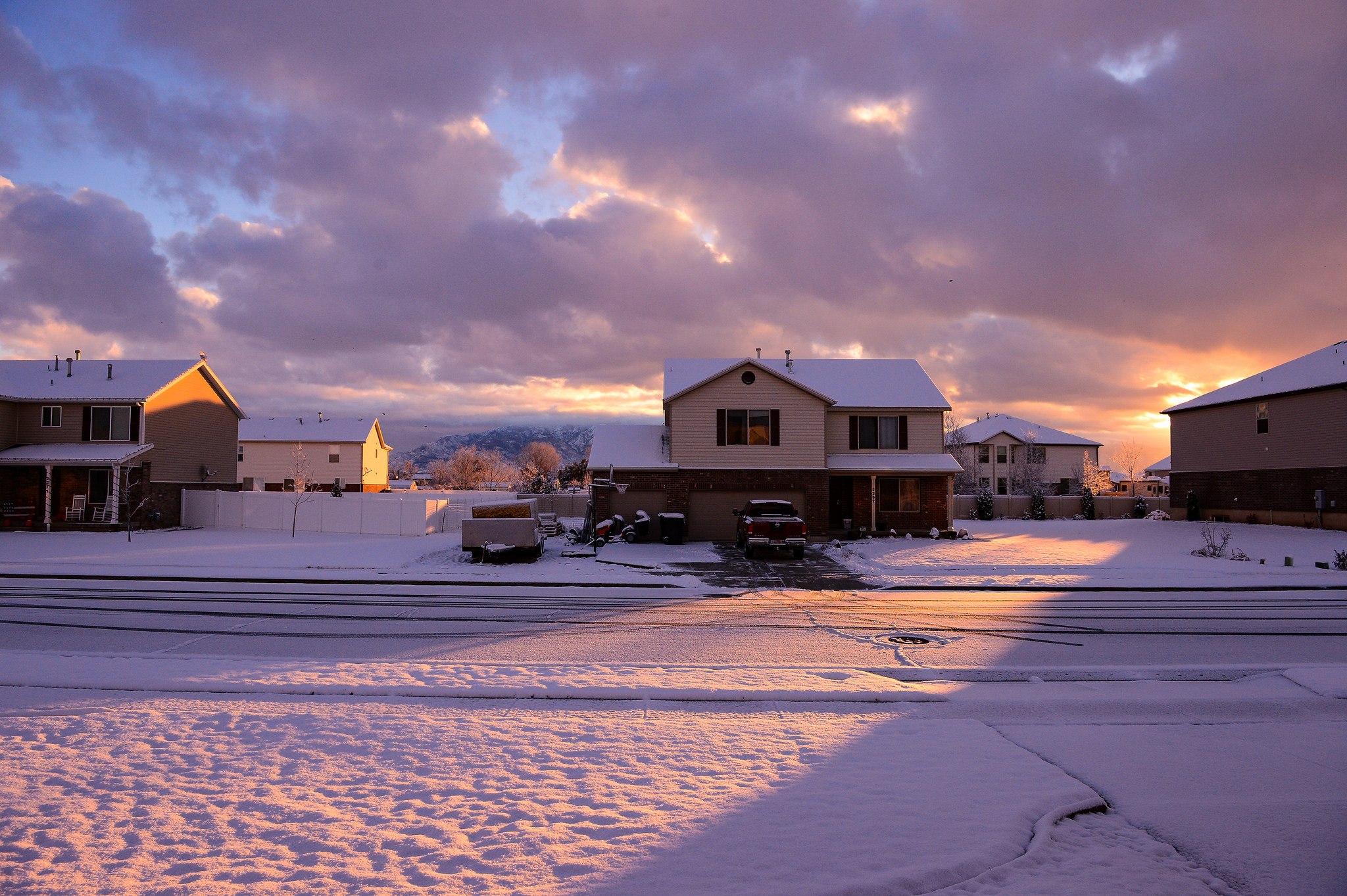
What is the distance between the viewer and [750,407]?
3134 cm

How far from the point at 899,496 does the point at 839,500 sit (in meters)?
2.67

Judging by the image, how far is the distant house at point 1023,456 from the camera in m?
75.4

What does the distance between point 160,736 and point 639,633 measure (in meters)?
6.91

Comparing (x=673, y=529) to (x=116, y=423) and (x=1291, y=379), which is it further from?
(x=1291, y=379)

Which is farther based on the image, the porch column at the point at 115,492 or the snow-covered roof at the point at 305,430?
the snow-covered roof at the point at 305,430

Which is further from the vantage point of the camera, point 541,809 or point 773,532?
point 773,532

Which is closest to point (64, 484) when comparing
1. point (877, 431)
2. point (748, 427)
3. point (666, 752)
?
point (748, 427)

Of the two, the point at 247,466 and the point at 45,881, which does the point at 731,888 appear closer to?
the point at 45,881

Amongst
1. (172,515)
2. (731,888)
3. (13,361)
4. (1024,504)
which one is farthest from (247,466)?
(731,888)

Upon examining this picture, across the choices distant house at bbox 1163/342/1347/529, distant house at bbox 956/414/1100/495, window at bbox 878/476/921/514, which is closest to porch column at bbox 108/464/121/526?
window at bbox 878/476/921/514

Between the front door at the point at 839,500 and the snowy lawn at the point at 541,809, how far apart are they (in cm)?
2611

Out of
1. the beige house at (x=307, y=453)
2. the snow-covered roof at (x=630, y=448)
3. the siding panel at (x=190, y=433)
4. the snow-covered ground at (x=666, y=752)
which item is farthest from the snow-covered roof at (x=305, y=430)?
the snow-covered ground at (x=666, y=752)

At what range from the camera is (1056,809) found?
529 cm

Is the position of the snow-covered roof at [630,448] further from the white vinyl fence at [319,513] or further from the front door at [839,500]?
the front door at [839,500]
